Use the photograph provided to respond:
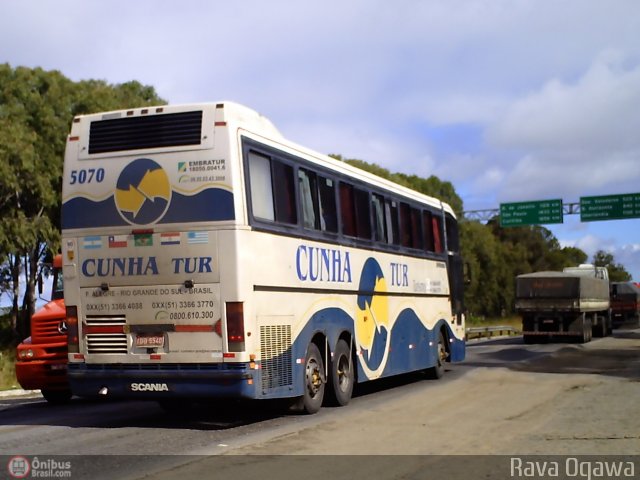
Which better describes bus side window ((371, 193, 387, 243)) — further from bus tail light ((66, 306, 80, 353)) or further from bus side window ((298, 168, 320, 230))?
bus tail light ((66, 306, 80, 353))

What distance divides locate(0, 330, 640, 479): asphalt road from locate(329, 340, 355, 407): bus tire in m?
0.31

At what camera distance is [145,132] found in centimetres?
1092

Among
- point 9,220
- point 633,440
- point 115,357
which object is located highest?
point 9,220

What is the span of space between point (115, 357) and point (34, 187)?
24.3 metres

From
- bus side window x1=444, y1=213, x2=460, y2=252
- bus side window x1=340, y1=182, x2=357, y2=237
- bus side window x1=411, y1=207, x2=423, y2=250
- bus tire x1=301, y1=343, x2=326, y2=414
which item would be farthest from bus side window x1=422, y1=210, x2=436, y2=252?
bus tire x1=301, y1=343, x2=326, y2=414

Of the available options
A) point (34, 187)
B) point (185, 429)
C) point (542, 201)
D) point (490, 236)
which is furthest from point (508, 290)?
point (185, 429)

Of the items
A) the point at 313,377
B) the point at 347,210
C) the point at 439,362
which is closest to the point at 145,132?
the point at 347,210

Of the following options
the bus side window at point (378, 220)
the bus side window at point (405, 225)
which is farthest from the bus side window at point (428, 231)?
the bus side window at point (378, 220)

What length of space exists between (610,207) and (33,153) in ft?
107

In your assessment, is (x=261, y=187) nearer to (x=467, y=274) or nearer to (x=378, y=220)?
(x=378, y=220)

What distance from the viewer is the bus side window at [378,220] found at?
1509 cm

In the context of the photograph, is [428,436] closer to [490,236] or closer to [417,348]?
[417,348]

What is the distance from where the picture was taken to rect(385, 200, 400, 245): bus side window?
15.8 meters

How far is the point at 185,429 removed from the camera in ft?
35.6
